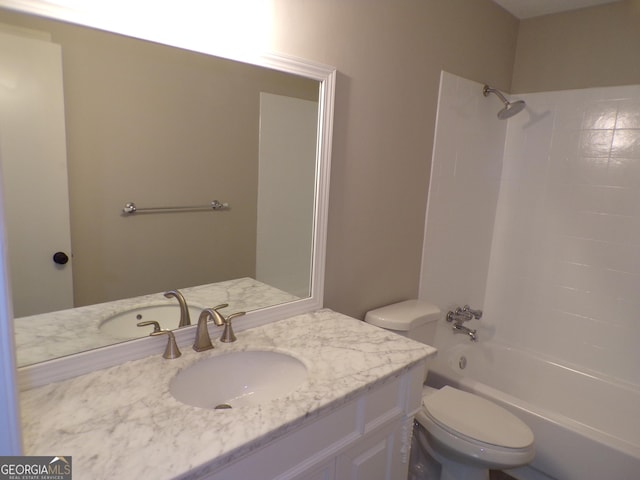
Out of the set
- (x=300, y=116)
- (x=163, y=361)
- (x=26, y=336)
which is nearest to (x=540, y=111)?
(x=300, y=116)

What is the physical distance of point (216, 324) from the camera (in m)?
1.22

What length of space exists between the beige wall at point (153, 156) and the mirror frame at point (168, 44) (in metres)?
0.03

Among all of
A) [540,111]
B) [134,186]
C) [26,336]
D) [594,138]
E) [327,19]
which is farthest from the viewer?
[540,111]

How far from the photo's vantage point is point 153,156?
1.18 metres

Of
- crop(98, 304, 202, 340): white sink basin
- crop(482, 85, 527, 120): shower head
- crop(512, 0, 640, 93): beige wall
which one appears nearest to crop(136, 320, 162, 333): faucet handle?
crop(98, 304, 202, 340): white sink basin

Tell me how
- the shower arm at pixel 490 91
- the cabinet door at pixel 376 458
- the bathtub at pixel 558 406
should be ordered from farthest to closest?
the shower arm at pixel 490 91, the bathtub at pixel 558 406, the cabinet door at pixel 376 458

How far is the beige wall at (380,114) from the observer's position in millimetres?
1540

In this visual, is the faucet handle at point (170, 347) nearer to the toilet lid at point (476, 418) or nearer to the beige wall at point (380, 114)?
the beige wall at point (380, 114)

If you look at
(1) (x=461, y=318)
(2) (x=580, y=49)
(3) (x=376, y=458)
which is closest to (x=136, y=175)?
(3) (x=376, y=458)

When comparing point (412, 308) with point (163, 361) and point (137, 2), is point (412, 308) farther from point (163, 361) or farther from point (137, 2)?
point (137, 2)

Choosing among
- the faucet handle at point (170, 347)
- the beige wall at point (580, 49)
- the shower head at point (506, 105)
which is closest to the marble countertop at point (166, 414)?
the faucet handle at point (170, 347)

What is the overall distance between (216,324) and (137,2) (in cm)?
88

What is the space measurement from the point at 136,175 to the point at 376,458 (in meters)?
1.10

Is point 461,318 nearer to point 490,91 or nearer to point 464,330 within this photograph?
point 464,330
